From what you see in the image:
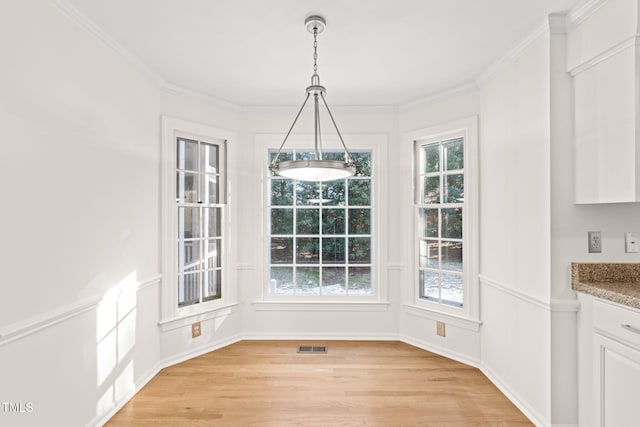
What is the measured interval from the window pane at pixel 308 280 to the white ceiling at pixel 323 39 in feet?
6.48

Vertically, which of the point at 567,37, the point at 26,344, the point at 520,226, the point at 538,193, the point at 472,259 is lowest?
the point at 26,344

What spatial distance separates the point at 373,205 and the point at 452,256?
102 cm

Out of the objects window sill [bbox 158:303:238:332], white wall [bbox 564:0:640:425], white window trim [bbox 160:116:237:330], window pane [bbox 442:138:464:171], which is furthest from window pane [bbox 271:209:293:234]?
white wall [bbox 564:0:640:425]

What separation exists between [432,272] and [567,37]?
2.32 meters

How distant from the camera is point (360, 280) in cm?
399

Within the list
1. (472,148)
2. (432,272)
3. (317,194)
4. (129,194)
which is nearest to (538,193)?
(472,148)

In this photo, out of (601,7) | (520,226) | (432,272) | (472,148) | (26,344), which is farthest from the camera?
(432,272)

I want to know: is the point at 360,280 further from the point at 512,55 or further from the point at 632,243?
the point at 512,55

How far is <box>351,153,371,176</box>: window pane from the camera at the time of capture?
3988 mm

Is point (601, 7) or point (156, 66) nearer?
point (601, 7)

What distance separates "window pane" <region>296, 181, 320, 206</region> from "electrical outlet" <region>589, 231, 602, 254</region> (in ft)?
8.37

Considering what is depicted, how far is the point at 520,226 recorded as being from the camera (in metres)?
2.58

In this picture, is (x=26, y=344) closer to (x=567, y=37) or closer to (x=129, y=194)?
(x=129, y=194)

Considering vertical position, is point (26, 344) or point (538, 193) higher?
point (538, 193)
